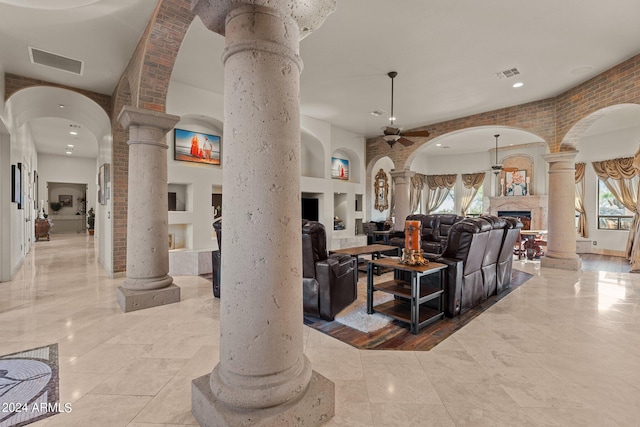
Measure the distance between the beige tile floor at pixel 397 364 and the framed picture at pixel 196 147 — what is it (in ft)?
9.11

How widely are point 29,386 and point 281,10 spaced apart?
109 inches

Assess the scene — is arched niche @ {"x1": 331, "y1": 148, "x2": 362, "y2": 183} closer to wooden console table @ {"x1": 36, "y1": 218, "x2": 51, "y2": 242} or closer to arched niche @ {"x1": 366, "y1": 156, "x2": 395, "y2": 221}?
arched niche @ {"x1": 366, "y1": 156, "x2": 395, "y2": 221}

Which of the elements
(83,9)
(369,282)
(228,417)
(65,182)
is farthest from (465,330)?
(65,182)

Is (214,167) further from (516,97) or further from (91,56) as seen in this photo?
(516,97)

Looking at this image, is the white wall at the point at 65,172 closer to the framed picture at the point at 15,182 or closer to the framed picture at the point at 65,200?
the framed picture at the point at 65,200

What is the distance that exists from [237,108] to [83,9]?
307cm

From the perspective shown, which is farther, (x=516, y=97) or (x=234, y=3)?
(x=516, y=97)

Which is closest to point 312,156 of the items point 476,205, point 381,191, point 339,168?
point 339,168

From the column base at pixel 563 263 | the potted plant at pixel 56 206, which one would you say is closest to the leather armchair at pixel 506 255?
the column base at pixel 563 263

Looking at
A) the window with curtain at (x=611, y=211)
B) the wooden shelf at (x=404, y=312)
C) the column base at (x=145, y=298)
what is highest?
the window with curtain at (x=611, y=211)

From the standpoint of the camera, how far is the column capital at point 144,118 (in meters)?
3.31

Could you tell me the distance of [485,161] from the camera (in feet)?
37.0

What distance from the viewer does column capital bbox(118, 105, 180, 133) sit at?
3.31m

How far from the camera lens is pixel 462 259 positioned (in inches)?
129
